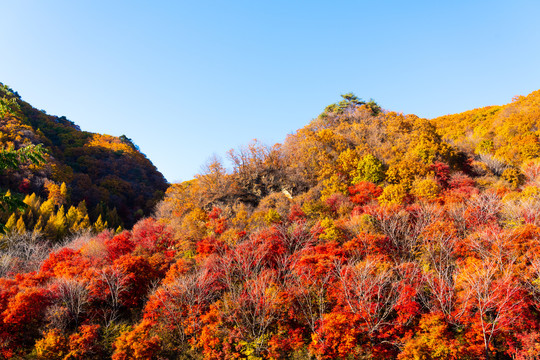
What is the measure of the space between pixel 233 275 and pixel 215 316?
3468 mm

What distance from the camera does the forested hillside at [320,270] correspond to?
607 inches

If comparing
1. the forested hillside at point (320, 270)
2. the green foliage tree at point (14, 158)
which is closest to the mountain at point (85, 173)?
the forested hillside at point (320, 270)

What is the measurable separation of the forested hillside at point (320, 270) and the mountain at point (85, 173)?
84.0 ft

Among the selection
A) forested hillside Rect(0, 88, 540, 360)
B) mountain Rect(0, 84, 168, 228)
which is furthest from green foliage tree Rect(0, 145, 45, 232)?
mountain Rect(0, 84, 168, 228)

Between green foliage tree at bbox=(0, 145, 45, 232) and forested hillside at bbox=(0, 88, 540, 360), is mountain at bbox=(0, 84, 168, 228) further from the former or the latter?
green foliage tree at bbox=(0, 145, 45, 232)

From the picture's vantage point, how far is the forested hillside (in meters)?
15.4

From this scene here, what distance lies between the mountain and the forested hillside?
25589 mm

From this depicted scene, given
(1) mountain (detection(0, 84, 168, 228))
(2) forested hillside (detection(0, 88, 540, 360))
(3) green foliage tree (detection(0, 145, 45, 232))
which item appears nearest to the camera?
(3) green foliage tree (detection(0, 145, 45, 232))

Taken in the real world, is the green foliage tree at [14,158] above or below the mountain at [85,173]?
below

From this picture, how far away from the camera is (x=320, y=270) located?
18.6 meters

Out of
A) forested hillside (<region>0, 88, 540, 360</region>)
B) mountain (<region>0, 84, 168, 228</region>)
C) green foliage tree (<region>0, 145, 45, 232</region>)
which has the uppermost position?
mountain (<region>0, 84, 168, 228</region>)

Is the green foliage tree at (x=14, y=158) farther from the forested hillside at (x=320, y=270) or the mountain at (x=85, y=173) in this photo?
the mountain at (x=85, y=173)

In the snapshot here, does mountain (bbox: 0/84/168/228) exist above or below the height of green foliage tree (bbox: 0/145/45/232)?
above

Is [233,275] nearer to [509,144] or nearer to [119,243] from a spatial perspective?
[119,243]
